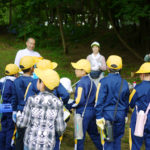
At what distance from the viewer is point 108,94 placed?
4.19 metres

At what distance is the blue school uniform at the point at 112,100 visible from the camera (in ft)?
13.6

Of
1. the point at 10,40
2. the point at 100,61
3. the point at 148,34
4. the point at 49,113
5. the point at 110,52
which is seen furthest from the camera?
the point at 10,40

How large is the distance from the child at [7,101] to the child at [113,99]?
59.2 inches

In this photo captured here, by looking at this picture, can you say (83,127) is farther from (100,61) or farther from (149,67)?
(100,61)

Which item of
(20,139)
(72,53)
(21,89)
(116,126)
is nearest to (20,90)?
(21,89)

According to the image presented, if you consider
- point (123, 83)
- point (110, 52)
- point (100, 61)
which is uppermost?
point (110, 52)

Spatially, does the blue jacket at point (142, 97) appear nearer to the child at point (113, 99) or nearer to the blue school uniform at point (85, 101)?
the child at point (113, 99)

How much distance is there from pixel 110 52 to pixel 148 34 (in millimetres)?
2525

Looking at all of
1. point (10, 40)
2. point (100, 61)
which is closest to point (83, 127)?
point (100, 61)

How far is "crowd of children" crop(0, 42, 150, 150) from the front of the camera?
313 cm

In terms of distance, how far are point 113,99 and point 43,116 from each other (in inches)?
56.2

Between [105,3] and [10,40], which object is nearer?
[105,3]

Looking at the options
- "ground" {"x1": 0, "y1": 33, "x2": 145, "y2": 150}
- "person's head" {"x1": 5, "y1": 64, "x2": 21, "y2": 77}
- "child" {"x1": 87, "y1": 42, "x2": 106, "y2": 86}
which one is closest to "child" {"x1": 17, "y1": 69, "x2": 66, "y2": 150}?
"person's head" {"x1": 5, "y1": 64, "x2": 21, "y2": 77}

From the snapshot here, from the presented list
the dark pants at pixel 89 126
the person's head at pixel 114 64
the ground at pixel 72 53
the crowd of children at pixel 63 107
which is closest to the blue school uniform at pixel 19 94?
the crowd of children at pixel 63 107
